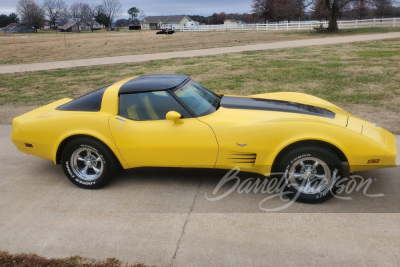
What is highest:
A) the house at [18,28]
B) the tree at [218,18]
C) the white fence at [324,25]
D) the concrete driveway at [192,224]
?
the tree at [218,18]

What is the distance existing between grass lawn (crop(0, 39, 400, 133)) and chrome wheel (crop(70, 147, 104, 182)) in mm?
4009

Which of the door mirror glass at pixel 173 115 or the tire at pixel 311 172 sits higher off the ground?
the door mirror glass at pixel 173 115

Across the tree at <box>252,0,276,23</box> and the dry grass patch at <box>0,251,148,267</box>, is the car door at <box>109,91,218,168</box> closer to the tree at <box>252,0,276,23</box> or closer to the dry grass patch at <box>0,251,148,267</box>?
the dry grass patch at <box>0,251,148,267</box>

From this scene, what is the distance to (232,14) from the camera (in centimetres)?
13525

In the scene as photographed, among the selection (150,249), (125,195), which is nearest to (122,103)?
(125,195)

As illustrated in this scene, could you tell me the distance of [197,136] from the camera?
357 cm

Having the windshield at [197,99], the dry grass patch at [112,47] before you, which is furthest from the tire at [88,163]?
the dry grass patch at [112,47]

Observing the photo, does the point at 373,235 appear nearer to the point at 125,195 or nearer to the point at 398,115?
the point at 125,195

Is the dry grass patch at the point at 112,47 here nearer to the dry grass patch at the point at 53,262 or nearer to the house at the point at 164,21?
the dry grass patch at the point at 53,262

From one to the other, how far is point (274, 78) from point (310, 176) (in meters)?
7.22

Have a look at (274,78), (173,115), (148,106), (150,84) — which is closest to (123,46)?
Result: (274,78)

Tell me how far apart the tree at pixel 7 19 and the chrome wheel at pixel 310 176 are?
11428 centimetres

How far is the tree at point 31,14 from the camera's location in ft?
302

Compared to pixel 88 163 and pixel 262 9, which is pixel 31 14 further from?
pixel 88 163
